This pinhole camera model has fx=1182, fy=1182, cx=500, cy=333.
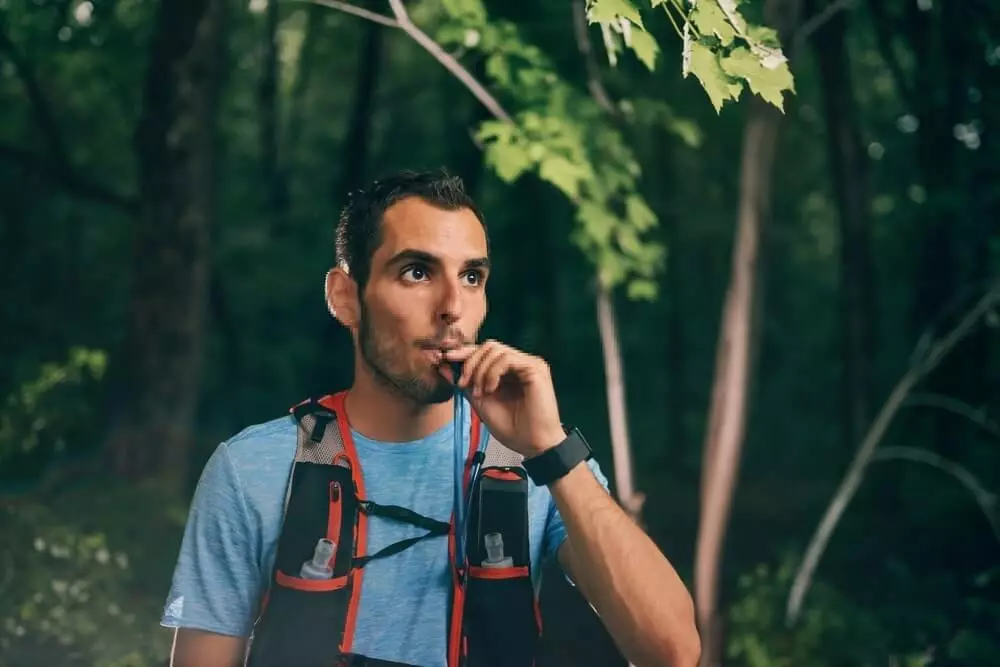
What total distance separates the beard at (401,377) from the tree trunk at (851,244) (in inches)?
327

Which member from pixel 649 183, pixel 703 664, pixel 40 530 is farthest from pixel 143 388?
pixel 649 183

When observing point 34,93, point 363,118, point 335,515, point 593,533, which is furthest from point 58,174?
point 593,533

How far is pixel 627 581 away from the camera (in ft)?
9.52

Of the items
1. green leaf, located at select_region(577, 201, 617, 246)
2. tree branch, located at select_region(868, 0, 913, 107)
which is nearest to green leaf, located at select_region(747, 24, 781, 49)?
green leaf, located at select_region(577, 201, 617, 246)

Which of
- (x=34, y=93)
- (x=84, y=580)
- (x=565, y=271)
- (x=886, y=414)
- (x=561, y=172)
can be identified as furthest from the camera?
(x=565, y=271)

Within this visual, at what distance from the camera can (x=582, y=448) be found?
283 cm

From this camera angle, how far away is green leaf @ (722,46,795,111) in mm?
3363

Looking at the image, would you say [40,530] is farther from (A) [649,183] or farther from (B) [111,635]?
(A) [649,183]

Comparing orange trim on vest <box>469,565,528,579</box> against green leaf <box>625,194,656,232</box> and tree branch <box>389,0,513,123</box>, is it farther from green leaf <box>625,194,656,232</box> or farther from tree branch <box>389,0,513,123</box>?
green leaf <box>625,194,656,232</box>

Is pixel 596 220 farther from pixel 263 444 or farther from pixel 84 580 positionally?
pixel 84 580

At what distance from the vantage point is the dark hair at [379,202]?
3.17 m

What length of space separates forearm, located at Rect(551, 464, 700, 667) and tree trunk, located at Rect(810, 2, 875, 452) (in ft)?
26.8

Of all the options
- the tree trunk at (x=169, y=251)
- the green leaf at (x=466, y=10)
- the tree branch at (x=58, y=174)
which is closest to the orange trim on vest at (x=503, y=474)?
the green leaf at (x=466, y=10)

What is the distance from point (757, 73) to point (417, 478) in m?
1.51
